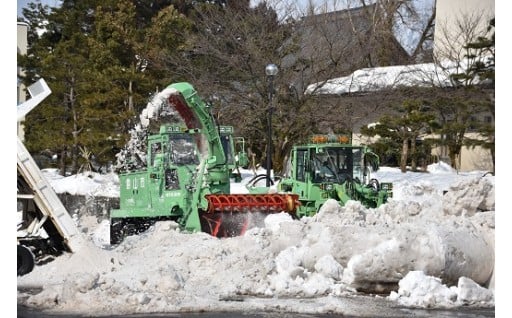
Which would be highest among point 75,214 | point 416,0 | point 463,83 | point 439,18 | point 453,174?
point 416,0

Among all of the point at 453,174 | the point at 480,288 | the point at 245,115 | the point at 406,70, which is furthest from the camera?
the point at 245,115

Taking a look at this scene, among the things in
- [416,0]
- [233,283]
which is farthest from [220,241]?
[416,0]

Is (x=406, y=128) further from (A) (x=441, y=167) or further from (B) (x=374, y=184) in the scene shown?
(A) (x=441, y=167)

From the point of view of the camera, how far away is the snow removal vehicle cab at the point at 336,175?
11742 mm

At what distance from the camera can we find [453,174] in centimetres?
803

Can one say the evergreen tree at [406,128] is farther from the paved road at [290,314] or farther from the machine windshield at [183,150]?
the paved road at [290,314]

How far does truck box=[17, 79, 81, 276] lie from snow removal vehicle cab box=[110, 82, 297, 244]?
3188 millimetres

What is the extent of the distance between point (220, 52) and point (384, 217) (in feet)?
30.1

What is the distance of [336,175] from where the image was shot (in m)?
11.9

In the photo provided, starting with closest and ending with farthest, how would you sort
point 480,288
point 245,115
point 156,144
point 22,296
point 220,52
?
1. point 22,296
2. point 480,288
3. point 156,144
4. point 245,115
5. point 220,52

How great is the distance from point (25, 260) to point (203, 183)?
3788 millimetres

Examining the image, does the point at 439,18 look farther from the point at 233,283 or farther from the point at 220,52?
the point at 220,52

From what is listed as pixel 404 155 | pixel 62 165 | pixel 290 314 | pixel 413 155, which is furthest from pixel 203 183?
pixel 62 165

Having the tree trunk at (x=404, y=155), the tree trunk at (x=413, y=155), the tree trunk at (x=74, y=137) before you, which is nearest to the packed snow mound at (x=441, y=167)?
the tree trunk at (x=413, y=155)
